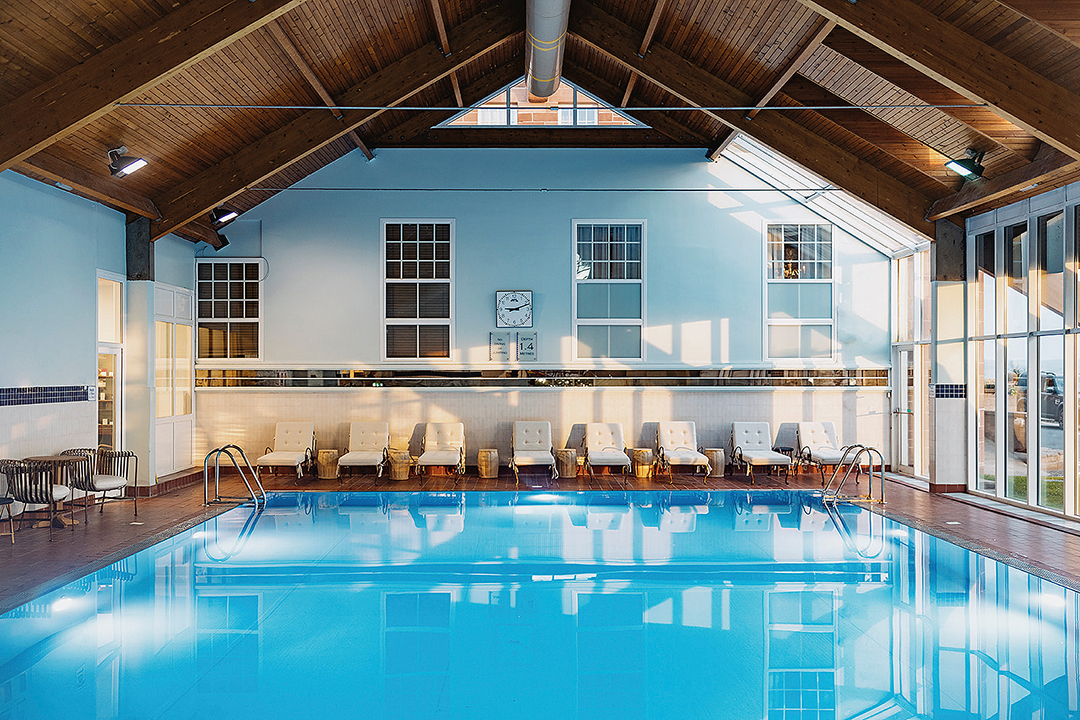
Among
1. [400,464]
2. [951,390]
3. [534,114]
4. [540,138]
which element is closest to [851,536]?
[951,390]

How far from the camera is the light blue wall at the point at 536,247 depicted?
471 inches

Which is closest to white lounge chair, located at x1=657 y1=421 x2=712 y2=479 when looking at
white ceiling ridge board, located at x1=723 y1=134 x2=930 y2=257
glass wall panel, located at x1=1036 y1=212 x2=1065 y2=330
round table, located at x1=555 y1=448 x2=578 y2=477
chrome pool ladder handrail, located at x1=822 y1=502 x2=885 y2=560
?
round table, located at x1=555 y1=448 x2=578 y2=477

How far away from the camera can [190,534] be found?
777 cm

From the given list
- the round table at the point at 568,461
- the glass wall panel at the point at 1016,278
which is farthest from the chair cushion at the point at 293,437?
the glass wall panel at the point at 1016,278

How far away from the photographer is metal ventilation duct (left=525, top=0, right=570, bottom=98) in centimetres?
692

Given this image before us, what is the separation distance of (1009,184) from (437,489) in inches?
304

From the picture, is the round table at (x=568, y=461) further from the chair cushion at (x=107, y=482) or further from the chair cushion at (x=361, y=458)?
the chair cushion at (x=107, y=482)

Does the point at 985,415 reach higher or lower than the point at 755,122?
lower

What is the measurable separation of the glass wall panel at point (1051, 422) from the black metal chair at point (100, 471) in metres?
9.82

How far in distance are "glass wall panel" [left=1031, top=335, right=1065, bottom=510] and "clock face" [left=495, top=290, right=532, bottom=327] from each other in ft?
22.2

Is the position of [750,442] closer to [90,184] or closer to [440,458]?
[440,458]

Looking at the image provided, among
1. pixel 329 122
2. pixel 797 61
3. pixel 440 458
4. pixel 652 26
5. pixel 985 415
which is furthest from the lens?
pixel 440 458

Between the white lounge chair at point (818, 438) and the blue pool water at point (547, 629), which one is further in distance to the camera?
the white lounge chair at point (818, 438)

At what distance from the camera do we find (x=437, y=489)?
1052cm
